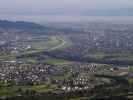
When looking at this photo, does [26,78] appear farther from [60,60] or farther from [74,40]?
[74,40]

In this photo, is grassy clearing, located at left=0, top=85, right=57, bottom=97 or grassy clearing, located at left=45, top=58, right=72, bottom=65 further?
grassy clearing, located at left=45, top=58, right=72, bottom=65

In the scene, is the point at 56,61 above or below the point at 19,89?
above

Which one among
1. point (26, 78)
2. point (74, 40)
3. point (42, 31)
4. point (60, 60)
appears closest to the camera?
point (26, 78)

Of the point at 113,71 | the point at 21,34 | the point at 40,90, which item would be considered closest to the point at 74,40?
the point at 21,34

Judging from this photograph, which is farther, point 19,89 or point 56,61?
point 56,61

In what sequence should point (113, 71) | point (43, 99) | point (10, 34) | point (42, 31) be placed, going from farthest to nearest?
1. point (42, 31)
2. point (10, 34)
3. point (113, 71)
4. point (43, 99)

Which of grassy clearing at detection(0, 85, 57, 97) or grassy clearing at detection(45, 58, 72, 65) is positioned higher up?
grassy clearing at detection(45, 58, 72, 65)

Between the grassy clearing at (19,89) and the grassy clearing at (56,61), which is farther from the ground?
the grassy clearing at (56,61)

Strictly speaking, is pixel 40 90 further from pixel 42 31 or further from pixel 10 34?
pixel 42 31

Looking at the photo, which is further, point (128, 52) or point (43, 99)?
point (128, 52)

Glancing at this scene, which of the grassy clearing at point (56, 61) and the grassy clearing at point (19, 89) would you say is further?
the grassy clearing at point (56, 61)
